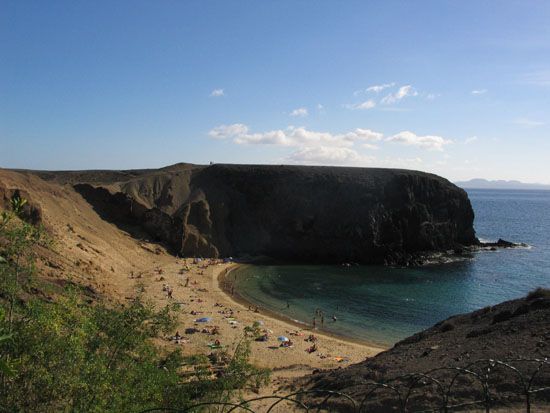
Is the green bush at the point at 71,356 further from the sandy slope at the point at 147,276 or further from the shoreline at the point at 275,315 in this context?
the shoreline at the point at 275,315

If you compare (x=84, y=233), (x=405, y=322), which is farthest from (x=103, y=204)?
(x=405, y=322)

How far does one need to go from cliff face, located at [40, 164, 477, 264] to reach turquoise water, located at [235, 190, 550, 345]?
6152 millimetres

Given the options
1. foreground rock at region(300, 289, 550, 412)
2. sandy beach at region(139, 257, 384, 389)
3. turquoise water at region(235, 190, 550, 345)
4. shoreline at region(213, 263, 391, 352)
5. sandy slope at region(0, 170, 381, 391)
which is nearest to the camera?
foreground rock at region(300, 289, 550, 412)

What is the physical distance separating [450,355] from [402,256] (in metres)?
49.4

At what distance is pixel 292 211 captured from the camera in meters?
71.3

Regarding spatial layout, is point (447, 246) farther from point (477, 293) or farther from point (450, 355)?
point (450, 355)

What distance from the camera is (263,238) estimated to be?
69.1m

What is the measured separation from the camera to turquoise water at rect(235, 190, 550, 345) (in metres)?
39.7

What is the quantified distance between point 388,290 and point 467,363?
106ft

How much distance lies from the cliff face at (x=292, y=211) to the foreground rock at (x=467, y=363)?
1642 inches

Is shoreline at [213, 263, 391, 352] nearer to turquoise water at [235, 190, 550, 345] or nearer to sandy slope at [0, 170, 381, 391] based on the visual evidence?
sandy slope at [0, 170, 381, 391]

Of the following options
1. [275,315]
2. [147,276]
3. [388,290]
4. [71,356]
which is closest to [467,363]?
[71,356]

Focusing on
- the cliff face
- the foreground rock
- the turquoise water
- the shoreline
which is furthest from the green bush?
the cliff face

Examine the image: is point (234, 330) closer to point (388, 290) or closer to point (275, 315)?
point (275, 315)
